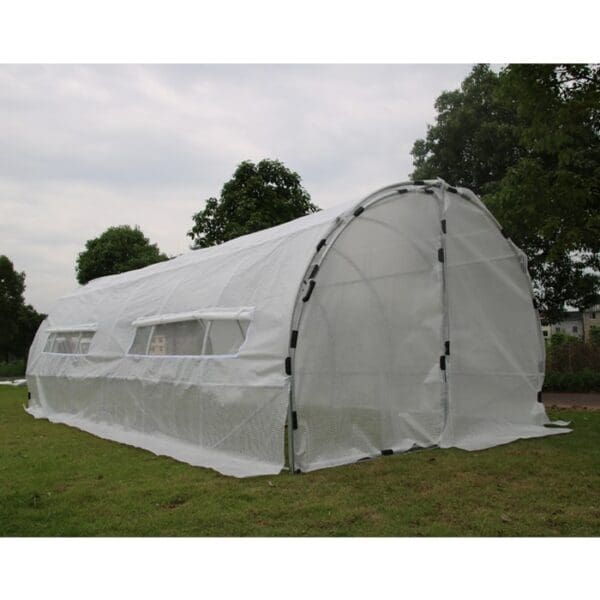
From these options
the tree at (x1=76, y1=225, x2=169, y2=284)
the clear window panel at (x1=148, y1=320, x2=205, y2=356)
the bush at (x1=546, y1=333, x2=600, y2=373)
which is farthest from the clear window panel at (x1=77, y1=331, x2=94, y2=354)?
the tree at (x1=76, y1=225, x2=169, y2=284)

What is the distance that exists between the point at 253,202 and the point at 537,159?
9738mm

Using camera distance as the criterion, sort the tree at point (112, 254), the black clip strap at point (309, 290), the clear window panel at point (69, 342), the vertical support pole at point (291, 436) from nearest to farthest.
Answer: the vertical support pole at point (291, 436) < the black clip strap at point (309, 290) < the clear window panel at point (69, 342) < the tree at point (112, 254)

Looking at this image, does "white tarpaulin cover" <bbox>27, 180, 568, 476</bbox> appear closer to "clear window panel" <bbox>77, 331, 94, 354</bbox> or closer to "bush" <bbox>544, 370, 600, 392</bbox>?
"clear window panel" <bbox>77, 331, 94, 354</bbox>

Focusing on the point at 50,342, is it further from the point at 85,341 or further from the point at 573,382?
the point at 573,382

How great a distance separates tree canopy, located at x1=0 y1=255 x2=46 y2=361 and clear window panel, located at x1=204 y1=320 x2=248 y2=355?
28078 millimetres

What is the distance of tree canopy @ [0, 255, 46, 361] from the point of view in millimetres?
32812

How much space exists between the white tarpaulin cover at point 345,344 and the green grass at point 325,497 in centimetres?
47

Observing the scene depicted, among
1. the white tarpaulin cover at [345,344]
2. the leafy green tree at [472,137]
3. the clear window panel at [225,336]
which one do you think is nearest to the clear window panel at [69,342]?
the white tarpaulin cover at [345,344]

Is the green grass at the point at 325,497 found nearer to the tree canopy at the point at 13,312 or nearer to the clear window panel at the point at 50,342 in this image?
the clear window panel at the point at 50,342

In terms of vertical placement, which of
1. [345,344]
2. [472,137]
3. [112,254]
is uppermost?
[472,137]

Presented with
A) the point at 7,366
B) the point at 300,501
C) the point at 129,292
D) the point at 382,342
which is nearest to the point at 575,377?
the point at 382,342

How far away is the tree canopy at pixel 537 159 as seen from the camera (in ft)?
33.5

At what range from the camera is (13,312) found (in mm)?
33188

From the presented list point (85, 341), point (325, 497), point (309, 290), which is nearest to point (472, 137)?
point (85, 341)
